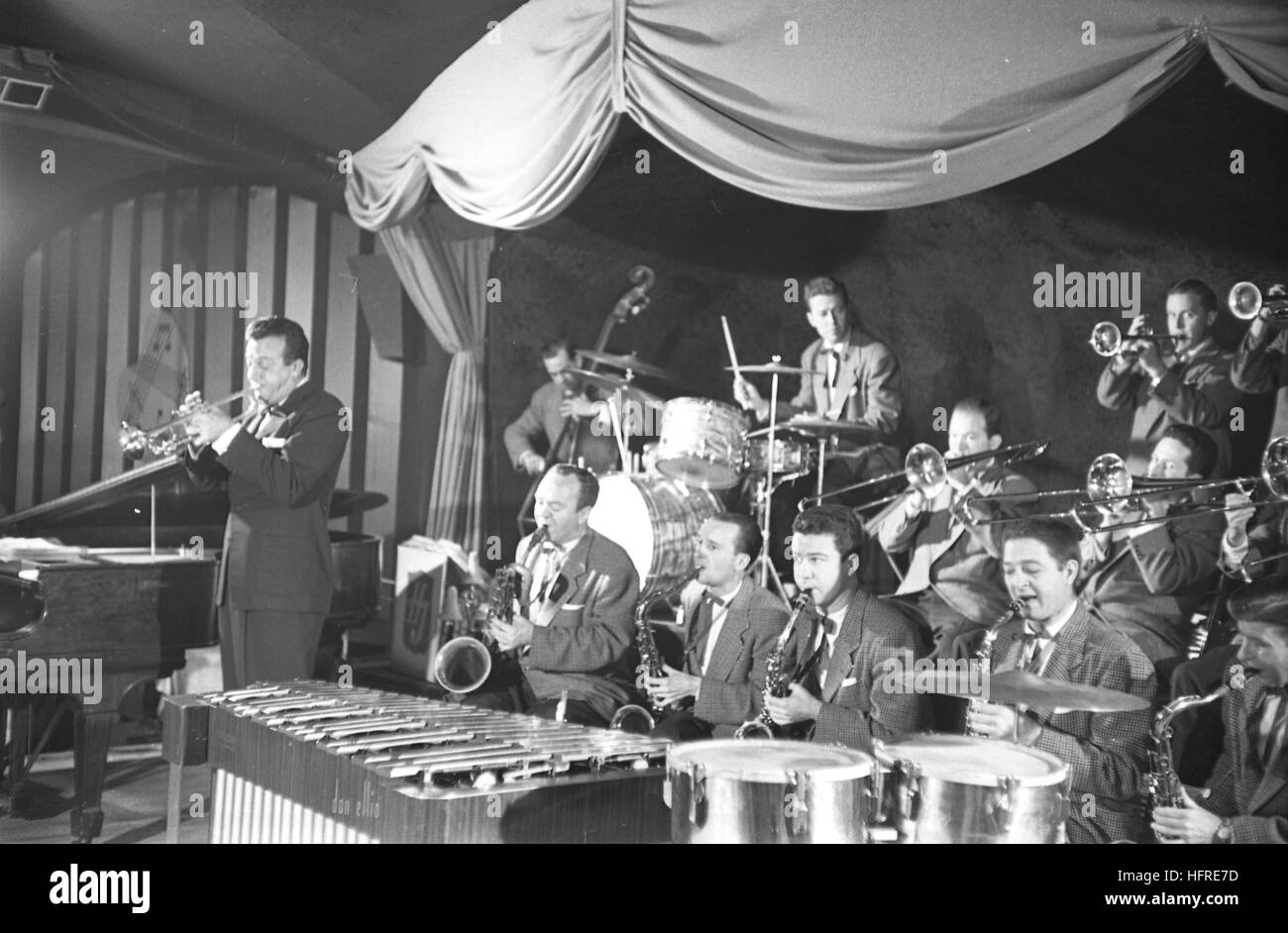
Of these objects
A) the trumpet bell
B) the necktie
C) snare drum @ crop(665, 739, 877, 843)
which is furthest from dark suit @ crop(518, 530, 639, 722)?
the necktie

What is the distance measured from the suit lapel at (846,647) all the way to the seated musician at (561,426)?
1.48 m

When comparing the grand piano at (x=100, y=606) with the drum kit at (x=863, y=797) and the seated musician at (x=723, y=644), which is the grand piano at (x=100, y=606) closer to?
the seated musician at (x=723, y=644)

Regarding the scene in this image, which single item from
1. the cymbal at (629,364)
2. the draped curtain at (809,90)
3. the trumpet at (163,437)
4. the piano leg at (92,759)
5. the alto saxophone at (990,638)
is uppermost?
the draped curtain at (809,90)

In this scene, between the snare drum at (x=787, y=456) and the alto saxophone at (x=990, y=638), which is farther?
the snare drum at (x=787, y=456)

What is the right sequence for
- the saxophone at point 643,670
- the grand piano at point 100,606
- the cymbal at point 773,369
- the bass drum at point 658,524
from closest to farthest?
the grand piano at point 100,606 → the saxophone at point 643,670 → the cymbal at point 773,369 → the bass drum at point 658,524

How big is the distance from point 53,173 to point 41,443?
115 centimetres

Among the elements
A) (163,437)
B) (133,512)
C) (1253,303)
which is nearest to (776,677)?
(1253,303)

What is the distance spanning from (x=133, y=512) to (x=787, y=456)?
2701 millimetres

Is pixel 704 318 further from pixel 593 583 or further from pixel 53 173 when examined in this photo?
pixel 53 173

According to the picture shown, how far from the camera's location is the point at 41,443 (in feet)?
19.8

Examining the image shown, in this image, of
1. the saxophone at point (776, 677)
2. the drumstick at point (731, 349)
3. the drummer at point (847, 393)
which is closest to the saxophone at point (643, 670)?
the saxophone at point (776, 677)

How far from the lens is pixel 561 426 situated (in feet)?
19.4

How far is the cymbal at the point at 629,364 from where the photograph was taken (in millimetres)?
5715

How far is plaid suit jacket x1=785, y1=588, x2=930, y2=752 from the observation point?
4.41 metres
